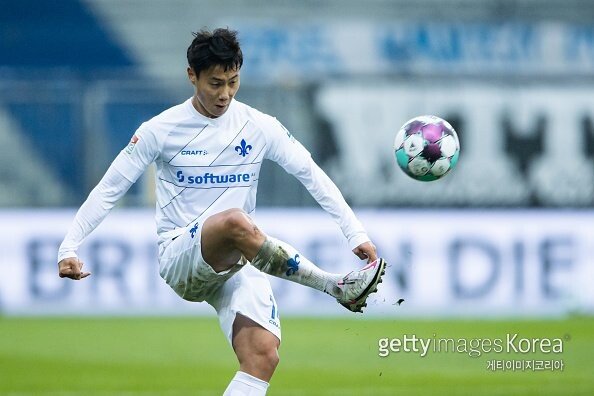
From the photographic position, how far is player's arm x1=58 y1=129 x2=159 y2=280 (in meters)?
6.04

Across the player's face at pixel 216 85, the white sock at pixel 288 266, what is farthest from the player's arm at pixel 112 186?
the white sock at pixel 288 266

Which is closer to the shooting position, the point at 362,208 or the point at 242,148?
the point at 242,148

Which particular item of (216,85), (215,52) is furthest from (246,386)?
(215,52)

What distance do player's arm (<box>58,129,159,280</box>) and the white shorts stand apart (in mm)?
382

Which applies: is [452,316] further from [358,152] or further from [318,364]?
[318,364]

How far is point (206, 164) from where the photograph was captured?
6234mm

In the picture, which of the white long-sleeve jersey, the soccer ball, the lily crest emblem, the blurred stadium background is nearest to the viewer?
the white long-sleeve jersey

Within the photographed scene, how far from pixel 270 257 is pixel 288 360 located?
5.22 metres

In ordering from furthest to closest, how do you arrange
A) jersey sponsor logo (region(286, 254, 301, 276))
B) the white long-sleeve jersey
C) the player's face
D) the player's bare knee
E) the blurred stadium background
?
the blurred stadium background < the white long-sleeve jersey < the player's face < jersey sponsor logo (region(286, 254, 301, 276)) < the player's bare knee

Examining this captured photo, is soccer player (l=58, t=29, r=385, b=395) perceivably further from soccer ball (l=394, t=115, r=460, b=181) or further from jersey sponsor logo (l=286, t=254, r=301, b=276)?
soccer ball (l=394, t=115, r=460, b=181)

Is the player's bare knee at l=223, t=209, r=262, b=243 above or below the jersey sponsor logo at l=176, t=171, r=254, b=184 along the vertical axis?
below

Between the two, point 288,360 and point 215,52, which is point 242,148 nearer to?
point 215,52

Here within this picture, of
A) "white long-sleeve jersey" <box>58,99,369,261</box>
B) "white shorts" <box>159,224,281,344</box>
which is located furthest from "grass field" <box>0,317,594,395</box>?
"white long-sleeve jersey" <box>58,99,369,261</box>

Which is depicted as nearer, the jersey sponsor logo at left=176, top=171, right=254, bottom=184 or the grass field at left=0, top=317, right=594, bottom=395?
the jersey sponsor logo at left=176, top=171, right=254, bottom=184
